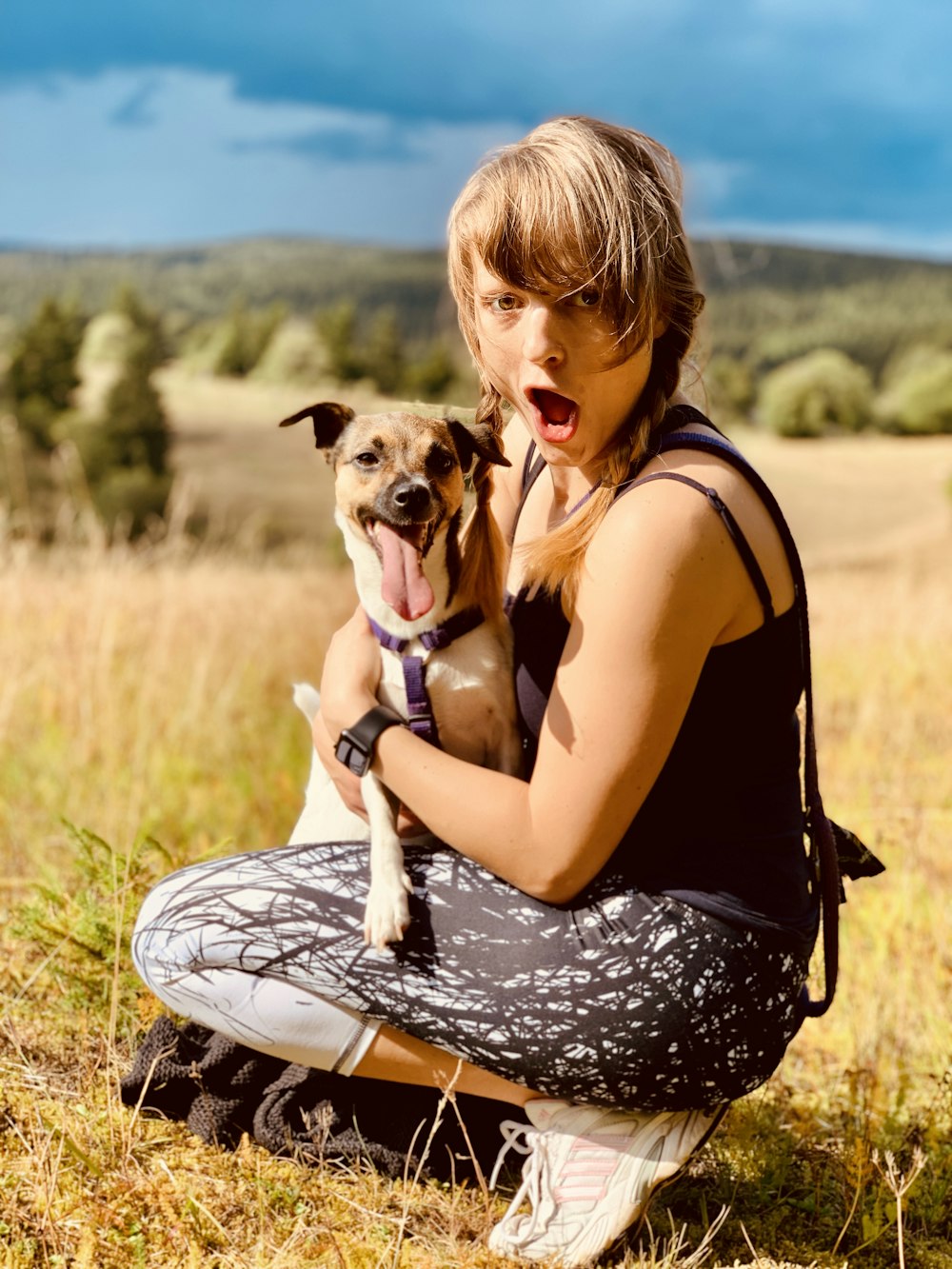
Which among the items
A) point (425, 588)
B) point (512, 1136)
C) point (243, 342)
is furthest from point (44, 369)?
point (512, 1136)

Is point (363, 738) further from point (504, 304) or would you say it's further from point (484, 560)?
point (504, 304)

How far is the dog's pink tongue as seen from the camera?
243cm

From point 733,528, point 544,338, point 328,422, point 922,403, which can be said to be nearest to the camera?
point 733,528

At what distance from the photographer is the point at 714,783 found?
7.03 feet

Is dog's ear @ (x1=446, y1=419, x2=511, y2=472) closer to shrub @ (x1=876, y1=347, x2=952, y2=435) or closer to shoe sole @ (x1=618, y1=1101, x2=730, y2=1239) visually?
shoe sole @ (x1=618, y1=1101, x2=730, y2=1239)

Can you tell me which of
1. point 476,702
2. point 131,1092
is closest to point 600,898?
point 476,702

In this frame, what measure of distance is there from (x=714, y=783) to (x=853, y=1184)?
3.36ft

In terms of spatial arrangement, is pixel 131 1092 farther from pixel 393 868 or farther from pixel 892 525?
pixel 892 525

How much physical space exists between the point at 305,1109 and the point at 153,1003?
1.49 feet

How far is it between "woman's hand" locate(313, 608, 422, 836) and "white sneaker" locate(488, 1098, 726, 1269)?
0.67 metres

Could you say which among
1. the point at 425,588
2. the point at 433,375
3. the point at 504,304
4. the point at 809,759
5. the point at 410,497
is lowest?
the point at 809,759

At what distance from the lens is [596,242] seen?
6.77ft

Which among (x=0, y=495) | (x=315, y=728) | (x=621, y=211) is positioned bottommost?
(x=0, y=495)

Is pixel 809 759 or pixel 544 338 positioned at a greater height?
pixel 544 338
